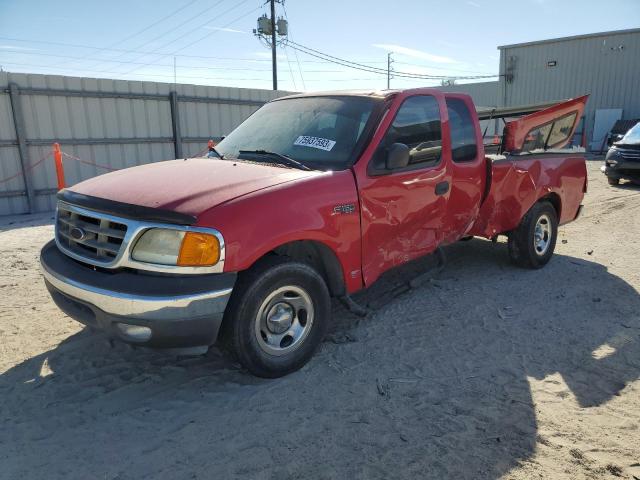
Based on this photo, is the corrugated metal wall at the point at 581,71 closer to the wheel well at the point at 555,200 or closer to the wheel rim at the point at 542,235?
the wheel well at the point at 555,200

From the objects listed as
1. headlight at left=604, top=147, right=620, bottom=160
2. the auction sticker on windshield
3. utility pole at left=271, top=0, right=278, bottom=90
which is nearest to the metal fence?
the auction sticker on windshield

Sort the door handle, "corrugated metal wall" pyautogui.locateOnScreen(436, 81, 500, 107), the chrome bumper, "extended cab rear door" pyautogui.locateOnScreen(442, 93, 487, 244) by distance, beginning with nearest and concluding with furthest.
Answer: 1. the chrome bumper
2. the door handle
3. "extended cab rear door" pyautogui.locateOnScreen(442, 93, 487, 244)
4. "corrugated metal wall" pyautogui.locateOnScreen(436, 81, 500, 107)

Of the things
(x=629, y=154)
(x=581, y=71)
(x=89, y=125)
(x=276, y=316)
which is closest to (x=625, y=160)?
(x=629, y=154)

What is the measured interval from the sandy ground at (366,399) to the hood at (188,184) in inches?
48.7

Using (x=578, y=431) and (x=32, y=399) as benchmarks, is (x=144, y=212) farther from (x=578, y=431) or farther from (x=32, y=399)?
(x=578, y=431)

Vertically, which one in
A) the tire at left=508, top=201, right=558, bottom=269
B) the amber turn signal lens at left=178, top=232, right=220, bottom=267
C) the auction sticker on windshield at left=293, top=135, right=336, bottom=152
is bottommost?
the tire at left=508, top=201, right=558, bottom=269

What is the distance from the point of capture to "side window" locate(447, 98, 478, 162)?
4.50m

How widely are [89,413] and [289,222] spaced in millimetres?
1672

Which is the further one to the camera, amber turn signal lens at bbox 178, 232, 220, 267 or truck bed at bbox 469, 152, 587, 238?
truck bed at bbox 469, 152, 587, 238

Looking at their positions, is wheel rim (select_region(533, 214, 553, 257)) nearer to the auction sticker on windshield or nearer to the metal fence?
the auction sticker on windshield

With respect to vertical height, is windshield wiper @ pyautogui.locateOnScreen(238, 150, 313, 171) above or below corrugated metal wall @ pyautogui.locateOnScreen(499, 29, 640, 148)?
below

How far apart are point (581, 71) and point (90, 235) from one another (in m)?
30.4

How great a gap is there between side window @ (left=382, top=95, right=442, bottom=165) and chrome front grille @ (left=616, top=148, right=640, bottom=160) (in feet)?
31.4

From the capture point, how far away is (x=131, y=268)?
2.83 meters
